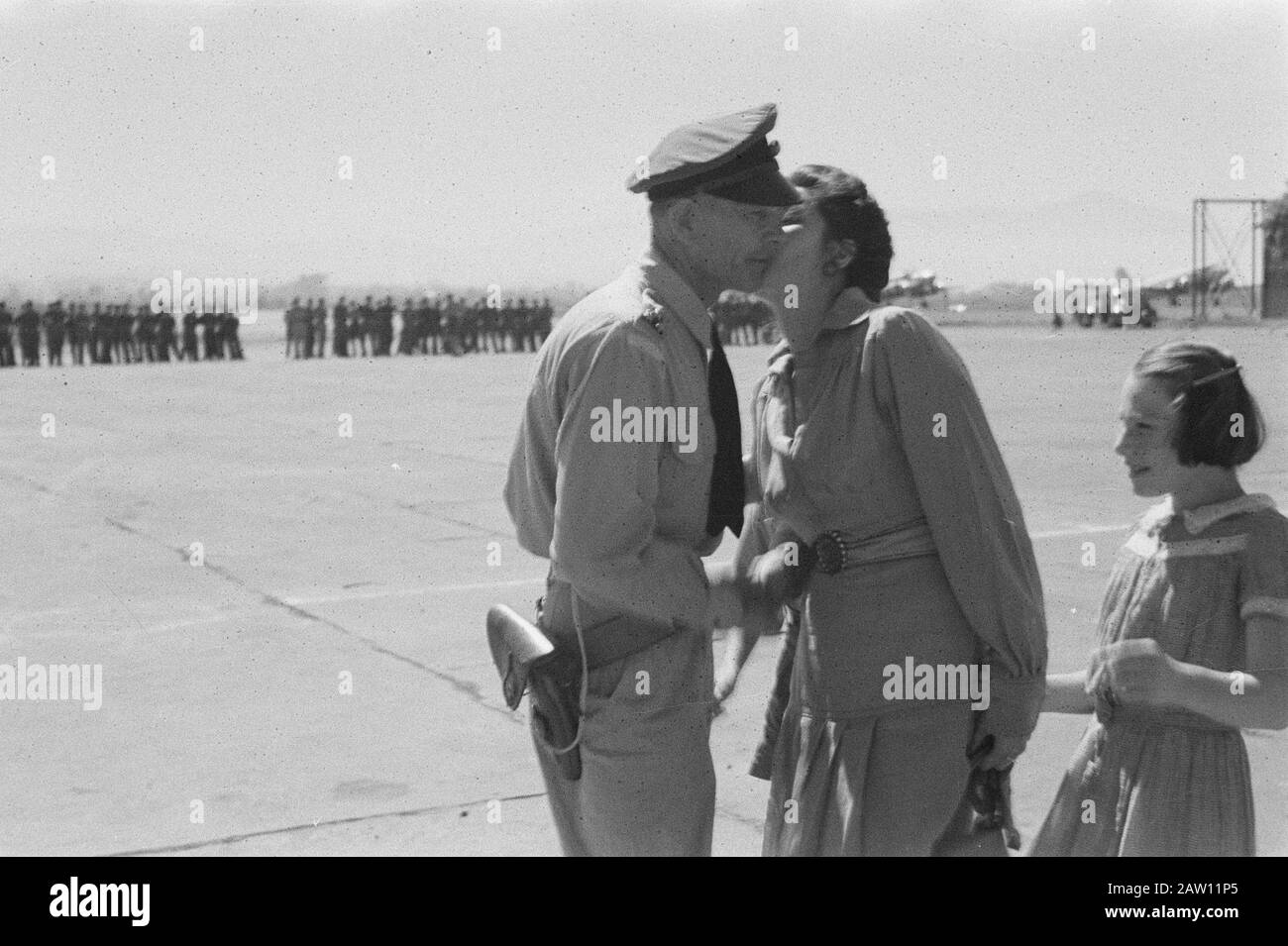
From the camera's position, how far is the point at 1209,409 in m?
2.96

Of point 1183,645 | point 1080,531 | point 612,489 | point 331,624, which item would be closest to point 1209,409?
point 1183,645

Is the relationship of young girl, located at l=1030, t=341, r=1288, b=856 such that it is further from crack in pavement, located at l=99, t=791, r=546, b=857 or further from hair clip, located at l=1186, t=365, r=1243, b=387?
crack in pavement, located at l=99, t=791, r=546, b=857

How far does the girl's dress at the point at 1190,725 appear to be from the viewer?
2861 millimetres

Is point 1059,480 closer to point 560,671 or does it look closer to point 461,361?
point 560,671

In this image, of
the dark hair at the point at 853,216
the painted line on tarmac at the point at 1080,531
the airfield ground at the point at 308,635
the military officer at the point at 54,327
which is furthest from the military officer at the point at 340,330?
the dark hair at the point at 853,216

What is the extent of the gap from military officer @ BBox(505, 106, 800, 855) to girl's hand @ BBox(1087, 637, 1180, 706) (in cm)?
65

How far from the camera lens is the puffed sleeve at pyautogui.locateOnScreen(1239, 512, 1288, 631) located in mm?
2799

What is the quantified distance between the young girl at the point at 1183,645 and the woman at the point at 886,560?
0.20 m

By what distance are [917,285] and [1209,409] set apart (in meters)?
75.1

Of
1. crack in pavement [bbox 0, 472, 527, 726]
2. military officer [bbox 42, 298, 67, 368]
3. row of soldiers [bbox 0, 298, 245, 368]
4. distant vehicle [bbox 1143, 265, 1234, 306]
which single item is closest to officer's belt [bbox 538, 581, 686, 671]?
crack in pavement [bbox 0, 472, 527, 726]

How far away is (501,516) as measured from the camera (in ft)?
37.0

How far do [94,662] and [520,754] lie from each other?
8.05 ft

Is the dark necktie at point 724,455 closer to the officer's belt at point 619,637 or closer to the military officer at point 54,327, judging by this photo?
the officer's belt at point 619,637

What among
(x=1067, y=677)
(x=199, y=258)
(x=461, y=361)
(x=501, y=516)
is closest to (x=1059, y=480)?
(x=501, y=516)
